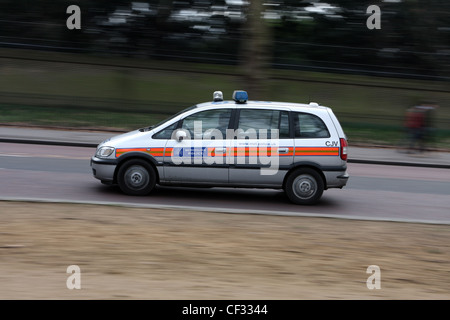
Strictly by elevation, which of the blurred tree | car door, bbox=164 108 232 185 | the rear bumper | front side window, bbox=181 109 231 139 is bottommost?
the rear bumper

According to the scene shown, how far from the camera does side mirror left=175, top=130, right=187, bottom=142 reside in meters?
10.4

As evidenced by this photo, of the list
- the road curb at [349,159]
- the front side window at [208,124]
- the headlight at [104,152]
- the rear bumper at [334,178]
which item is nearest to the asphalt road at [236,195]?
the rear bumper at [334,178]

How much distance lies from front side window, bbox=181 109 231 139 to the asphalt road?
1136 mm

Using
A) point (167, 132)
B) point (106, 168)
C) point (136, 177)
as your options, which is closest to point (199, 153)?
point (167, 132)

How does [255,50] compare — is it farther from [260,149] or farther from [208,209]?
[208,209]

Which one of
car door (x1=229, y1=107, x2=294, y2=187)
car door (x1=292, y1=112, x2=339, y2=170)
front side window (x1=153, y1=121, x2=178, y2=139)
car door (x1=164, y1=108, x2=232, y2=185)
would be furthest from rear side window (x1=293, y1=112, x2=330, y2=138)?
front side window (x1=153, y1=121, x2=178, y2=139)

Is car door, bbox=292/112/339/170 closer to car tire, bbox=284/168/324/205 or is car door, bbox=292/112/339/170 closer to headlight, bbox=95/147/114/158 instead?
car tire, bbox=284/168/324/205

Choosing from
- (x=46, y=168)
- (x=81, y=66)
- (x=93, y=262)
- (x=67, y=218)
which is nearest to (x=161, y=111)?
(x=81, y=66)

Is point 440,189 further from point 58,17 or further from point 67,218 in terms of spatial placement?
point 58,17

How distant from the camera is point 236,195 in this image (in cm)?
1127

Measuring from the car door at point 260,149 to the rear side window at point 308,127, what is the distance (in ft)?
0.59

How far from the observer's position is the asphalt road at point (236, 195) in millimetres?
10188

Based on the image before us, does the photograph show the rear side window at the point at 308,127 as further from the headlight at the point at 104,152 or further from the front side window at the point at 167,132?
the headlight at the point at 104,152
